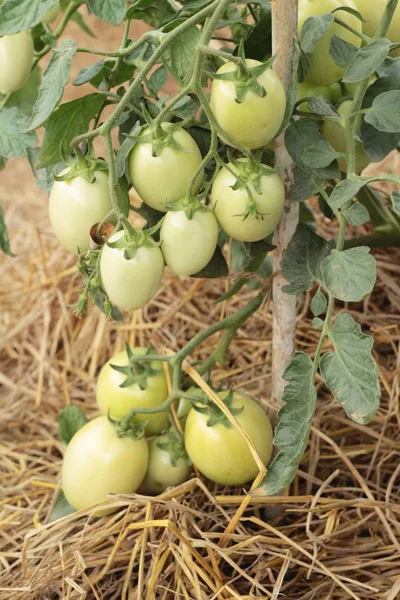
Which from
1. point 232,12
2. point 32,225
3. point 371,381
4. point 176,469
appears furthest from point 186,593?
point 32,225

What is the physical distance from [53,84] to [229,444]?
337 millimetres

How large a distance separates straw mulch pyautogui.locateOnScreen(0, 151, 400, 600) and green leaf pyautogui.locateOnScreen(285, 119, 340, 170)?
0.26m

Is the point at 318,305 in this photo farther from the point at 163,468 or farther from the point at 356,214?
the point at 163,468

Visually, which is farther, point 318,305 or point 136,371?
point 136,371

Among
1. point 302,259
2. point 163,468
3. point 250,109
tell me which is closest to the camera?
point 250,109

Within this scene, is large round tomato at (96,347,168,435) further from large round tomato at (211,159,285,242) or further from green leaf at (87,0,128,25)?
green leaf at (87,0,128,25)

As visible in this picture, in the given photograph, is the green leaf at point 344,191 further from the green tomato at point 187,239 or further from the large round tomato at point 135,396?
the large round tomato at point 135,396

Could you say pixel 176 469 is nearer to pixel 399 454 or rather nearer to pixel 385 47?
pixel 399 454

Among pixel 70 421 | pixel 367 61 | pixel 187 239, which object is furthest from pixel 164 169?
pixel 70 421

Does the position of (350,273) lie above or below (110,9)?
below

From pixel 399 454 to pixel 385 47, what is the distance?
413mm

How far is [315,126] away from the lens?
54 cm

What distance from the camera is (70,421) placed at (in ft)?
2.59

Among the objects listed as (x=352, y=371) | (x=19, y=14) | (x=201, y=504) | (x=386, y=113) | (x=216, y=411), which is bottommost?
(x=201, y=504)
